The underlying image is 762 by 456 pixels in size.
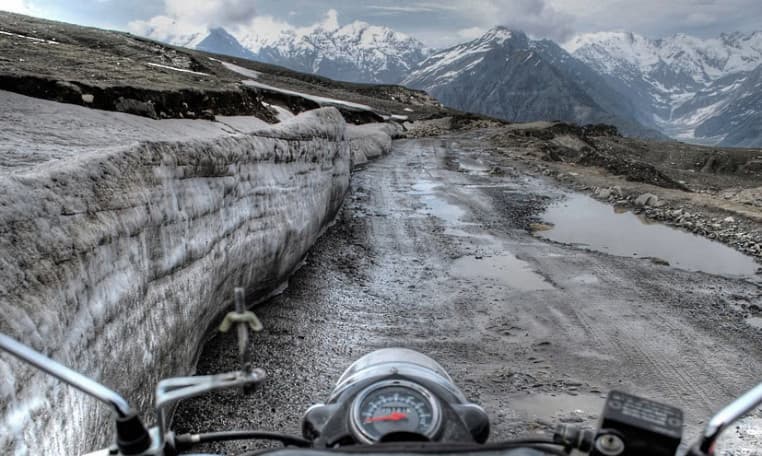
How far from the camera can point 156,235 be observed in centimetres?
422

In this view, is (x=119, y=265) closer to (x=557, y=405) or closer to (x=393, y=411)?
(x=393, y=411)

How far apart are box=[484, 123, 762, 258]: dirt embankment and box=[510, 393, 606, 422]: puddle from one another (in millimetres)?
6933

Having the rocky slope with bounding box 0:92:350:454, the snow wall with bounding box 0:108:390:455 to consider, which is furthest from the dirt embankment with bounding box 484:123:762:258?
the snow wall with bounding box 0:108:390:455

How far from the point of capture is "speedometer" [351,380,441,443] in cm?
166

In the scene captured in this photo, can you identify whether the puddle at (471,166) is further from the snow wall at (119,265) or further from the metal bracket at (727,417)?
the metal bracket at (727,417)

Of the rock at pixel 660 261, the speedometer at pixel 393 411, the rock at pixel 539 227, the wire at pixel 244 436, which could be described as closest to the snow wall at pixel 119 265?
the wire at pixel 244 436

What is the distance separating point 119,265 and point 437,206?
35.3ft

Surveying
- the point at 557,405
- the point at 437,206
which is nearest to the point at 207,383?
the point at 557,405

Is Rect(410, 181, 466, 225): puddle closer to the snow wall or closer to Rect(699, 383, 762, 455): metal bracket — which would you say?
the snow wall

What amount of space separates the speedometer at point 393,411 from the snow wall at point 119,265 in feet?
4.85

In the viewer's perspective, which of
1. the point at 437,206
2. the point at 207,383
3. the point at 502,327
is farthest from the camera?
the point at 437,206

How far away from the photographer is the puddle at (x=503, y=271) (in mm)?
8352

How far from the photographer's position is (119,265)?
3.58 meters

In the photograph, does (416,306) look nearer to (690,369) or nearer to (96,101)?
(690,369)
